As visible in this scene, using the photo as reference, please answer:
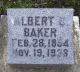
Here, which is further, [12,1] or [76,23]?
[12,1]

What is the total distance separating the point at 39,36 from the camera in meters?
6.98

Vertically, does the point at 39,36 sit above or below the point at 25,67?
above

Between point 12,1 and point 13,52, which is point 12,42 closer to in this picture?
point 13,52

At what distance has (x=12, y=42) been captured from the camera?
274 inches

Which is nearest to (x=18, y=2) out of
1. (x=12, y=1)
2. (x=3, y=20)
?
(x=12, y=1)

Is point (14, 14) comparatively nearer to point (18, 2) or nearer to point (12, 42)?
point (12, 42)

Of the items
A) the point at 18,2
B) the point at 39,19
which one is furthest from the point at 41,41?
the point at 18,2

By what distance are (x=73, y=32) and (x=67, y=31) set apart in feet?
0.36

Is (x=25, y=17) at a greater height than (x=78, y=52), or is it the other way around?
(x=25, y=17)

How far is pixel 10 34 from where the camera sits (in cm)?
696

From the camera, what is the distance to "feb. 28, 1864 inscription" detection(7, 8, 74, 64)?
6.96m

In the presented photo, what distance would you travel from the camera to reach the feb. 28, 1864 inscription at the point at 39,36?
6.96m

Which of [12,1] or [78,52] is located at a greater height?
[12,1]

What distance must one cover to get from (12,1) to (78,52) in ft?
7.49
